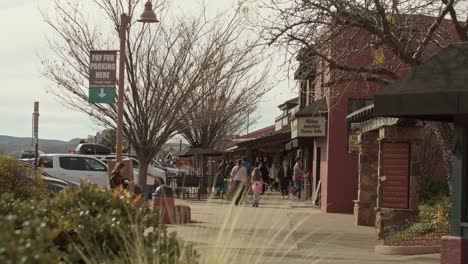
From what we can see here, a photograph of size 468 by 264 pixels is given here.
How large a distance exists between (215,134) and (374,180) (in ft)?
102

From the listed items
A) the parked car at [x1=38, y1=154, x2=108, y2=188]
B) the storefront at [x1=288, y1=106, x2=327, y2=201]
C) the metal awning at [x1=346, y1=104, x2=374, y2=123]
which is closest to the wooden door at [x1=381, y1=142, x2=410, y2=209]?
the metal awning at [x1=346, y1=104, x2=374, y2=123]

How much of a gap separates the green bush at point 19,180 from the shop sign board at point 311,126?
13.4 metres

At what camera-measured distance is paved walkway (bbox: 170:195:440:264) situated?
261 inches

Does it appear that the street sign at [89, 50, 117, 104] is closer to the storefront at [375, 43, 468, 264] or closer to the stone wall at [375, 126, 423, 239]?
the stone wall at [375, 126, 423, 239]

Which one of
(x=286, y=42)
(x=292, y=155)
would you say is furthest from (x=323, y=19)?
(x=292, y=155)

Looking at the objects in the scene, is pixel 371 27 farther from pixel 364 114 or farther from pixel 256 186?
pixel 256 186

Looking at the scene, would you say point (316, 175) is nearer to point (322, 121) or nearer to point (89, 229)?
point (322, 121)

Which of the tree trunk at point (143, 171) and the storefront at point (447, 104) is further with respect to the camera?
the tree trunk at point (143, 171)

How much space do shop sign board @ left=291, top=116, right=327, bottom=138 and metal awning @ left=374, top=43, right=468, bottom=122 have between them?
1627 cm

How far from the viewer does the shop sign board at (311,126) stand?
85.3ft

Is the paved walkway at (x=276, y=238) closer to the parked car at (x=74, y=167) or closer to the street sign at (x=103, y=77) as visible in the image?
the street sign at (x=103, y=77)

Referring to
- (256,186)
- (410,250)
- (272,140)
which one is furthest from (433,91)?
(272,140)

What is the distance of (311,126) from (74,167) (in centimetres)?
974

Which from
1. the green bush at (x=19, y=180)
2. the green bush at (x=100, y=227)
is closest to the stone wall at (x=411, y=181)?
the green bush at (x=19, y=180)
